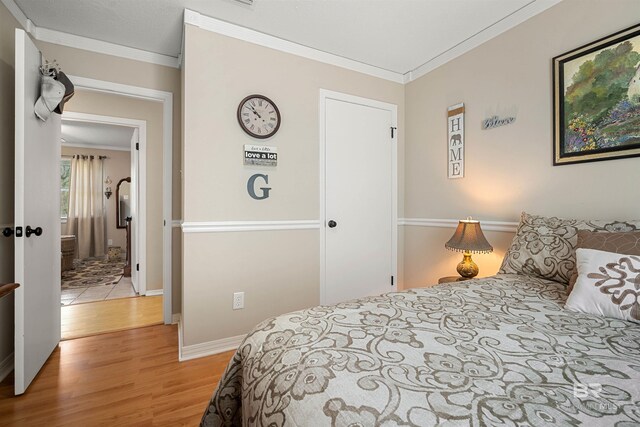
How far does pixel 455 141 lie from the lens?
8.30 feet

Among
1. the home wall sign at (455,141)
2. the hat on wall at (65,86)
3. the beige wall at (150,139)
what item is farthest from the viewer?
the beige wall at (150,139)

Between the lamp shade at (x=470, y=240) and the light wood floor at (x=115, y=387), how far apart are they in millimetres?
1853

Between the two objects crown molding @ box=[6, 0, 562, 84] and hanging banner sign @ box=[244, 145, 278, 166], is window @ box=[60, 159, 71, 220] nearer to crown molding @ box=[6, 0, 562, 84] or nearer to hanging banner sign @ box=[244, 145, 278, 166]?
crown molding @ box=[6, 0, 562, 84]

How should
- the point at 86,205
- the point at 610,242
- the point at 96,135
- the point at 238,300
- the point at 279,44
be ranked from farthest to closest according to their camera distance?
1. the point at 86,205
2. the point at 96,135
3. the point at 279,44
4. the point at 238,300
5. the point at 610,242

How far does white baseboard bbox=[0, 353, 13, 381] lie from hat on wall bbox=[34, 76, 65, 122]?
1.57 meters

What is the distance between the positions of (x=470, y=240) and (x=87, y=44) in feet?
11.0

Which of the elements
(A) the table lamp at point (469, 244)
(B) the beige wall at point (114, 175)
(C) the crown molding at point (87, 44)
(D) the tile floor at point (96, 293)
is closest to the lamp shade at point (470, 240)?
(A) the table lamp at point (469, 244)

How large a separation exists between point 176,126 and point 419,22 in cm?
225

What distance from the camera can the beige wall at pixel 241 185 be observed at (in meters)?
2.08

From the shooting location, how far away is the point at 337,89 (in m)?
2.67

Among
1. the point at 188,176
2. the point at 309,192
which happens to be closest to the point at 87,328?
the point at 188,176

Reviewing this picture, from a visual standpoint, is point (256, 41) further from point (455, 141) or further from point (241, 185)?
point (455, 141)

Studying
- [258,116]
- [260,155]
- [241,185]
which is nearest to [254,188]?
[241,185]

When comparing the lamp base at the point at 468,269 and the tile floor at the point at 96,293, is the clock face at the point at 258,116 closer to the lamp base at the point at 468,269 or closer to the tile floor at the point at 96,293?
the lamp base at the point at 468,269
